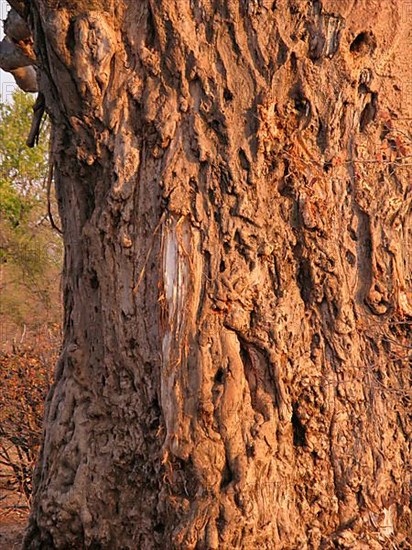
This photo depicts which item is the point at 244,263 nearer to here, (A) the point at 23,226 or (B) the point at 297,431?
(B) the point at 297,431

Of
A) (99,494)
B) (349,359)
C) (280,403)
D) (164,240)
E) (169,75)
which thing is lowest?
(99,494)

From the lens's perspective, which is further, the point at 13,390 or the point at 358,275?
the point at 13,390

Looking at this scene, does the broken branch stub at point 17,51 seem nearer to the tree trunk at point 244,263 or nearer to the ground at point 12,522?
the tree trunk at point 244,263

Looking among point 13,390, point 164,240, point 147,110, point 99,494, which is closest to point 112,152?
point 147,110

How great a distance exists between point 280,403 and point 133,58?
6.67 ft

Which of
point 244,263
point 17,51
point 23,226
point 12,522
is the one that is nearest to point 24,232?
point 23,226

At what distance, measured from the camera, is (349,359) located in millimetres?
4227

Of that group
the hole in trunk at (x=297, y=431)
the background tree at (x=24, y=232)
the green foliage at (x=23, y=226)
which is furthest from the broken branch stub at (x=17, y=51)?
the green foliage at (x=23, y=226)

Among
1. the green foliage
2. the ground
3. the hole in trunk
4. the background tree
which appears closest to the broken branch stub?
the hole in trunk

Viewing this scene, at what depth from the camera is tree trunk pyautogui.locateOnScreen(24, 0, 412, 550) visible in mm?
4039

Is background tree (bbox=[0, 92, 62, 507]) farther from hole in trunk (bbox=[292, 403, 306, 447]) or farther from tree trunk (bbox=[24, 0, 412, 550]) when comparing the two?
hole in trunk (bbox=[292, 403, 306, 447])

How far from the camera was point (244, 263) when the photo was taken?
13.4 ft

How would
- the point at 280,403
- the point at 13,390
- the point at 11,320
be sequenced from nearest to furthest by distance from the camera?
the point at 280,403 → the point at 13,390 → the point at 11,320

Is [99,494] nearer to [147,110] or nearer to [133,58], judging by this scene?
[147,110]
